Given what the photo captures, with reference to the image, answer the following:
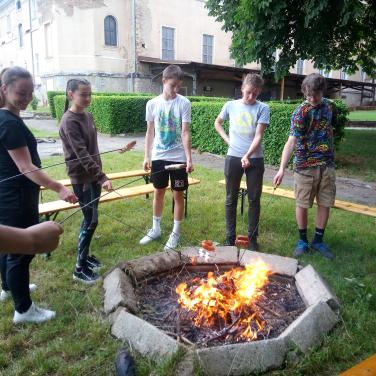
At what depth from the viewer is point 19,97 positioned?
2.81m

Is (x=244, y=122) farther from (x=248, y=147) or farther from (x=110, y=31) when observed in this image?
(x=110, y=31)

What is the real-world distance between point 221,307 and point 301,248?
68.6 inches

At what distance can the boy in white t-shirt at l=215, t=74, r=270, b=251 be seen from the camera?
427 centimetres

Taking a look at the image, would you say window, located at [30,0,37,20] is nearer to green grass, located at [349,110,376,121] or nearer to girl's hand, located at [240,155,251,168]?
green grass, located at [349,110,376,121]

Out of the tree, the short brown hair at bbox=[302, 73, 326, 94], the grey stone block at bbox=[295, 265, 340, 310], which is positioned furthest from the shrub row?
the grey stone block at bbox=[295, 265, 340, 310]

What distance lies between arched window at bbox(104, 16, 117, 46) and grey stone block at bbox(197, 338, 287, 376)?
28.8 metres

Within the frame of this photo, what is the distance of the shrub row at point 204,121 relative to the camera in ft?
29.8

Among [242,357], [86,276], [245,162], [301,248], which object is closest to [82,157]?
[86,276]

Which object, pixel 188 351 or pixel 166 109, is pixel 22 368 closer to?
pixel 188 351

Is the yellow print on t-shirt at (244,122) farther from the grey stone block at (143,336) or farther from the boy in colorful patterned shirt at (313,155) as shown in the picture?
the grey stone block at (143,336)

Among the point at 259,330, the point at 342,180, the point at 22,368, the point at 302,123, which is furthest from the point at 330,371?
the point at 342,180

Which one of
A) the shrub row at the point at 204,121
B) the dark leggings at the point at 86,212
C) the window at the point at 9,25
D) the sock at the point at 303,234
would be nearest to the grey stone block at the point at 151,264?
the dark leggings at the point at 86,212

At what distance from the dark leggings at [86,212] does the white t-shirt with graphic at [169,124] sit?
1.00 metres

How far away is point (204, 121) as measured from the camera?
1129 cm
